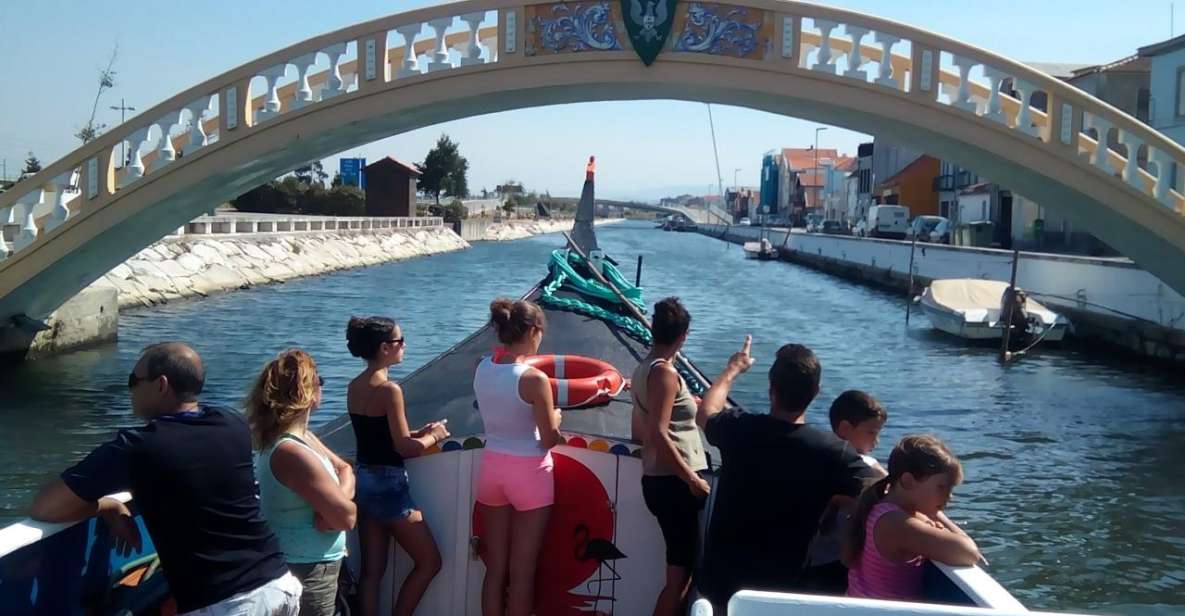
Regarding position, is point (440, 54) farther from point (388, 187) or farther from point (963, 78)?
point (388, 187)

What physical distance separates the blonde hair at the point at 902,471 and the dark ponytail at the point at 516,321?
1263 millimetres

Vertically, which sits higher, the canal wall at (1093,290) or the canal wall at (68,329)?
the canal wall at (1093,290)

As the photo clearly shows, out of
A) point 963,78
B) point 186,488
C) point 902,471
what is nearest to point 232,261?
point 963,78

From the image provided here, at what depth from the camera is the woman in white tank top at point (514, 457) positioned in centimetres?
383

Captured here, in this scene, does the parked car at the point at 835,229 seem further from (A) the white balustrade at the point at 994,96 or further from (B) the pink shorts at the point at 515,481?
(B) the pink shorts at the point at 515,481

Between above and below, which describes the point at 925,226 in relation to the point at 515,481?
above

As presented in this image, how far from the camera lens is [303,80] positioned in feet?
34.9

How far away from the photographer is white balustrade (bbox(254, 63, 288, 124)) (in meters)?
10.7

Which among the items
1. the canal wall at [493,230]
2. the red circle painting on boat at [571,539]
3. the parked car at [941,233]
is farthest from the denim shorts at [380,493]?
the canal wall at [493,230]

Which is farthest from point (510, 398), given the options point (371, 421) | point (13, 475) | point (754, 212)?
point (754, 212)

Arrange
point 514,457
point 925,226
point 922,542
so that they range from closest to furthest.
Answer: point 922,542 < point 514,457 < point 925,226

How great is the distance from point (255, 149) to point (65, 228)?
2306mm

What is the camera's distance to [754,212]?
430 feet

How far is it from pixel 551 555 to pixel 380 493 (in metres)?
0.73
